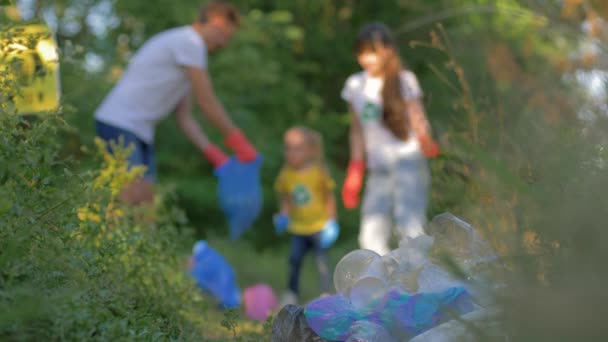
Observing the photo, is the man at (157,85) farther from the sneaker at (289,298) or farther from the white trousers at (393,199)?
the sneaker at (289,298)

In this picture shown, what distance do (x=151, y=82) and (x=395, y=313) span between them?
3596mm

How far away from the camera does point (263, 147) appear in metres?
11.0

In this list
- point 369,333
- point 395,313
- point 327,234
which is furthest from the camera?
point 327,234

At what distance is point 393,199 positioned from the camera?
19.8 feet

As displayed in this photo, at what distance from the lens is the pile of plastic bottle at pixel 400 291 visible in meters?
2.07

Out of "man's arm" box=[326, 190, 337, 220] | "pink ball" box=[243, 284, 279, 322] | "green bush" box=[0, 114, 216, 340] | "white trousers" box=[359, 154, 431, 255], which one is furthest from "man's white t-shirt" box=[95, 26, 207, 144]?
"green bush" box=[0, 114, 216, 340]

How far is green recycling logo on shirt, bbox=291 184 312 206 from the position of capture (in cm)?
726

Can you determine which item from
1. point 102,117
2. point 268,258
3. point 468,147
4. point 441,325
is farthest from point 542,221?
point 268,258

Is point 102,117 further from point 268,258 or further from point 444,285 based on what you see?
point 268,258

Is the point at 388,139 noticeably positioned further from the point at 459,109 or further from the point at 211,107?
the point at 459,109

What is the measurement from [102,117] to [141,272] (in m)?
2.59

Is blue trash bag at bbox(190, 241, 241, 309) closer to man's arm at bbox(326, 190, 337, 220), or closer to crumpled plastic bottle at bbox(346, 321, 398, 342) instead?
man's arm at bbox(326, 190, 337, 220)

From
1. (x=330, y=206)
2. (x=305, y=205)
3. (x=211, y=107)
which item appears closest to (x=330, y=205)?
(x=330, y=206)

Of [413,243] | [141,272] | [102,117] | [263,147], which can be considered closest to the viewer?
[413,243]
